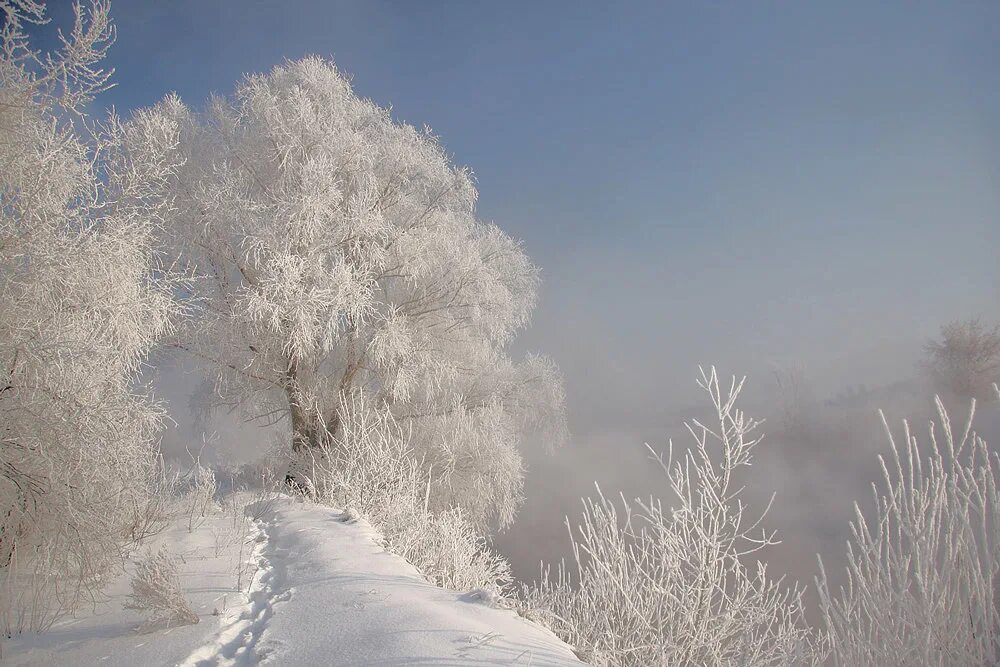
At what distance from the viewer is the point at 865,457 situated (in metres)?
20.7

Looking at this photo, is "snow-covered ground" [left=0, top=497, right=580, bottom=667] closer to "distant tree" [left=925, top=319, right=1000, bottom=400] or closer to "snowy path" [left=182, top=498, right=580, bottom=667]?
"snowy path" [left=182, top=498, right=580, bottom=667]

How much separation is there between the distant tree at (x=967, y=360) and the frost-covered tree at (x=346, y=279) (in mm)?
20856

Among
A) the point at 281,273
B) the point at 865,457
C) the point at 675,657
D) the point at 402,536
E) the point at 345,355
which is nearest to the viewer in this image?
the point at 675,657

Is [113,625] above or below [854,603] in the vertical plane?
below

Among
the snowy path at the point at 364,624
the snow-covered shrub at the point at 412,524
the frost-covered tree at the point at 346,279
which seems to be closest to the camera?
the snowy path at the point at 364,624

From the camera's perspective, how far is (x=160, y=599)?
114 inches

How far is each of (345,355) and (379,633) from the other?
7.58m

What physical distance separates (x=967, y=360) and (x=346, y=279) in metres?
26.0

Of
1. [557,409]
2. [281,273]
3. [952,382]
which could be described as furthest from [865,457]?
[281,273]

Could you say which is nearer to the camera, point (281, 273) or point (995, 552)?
point (995, 552)

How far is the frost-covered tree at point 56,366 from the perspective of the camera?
3258 millimetres

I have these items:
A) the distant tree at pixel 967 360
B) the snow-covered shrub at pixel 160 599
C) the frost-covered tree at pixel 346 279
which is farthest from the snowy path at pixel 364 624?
the distant tree at pixel 967 360

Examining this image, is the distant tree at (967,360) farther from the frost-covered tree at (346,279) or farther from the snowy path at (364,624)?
the snowy path at (364,624)

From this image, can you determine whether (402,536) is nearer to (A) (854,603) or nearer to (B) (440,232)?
(A) (854,603)
